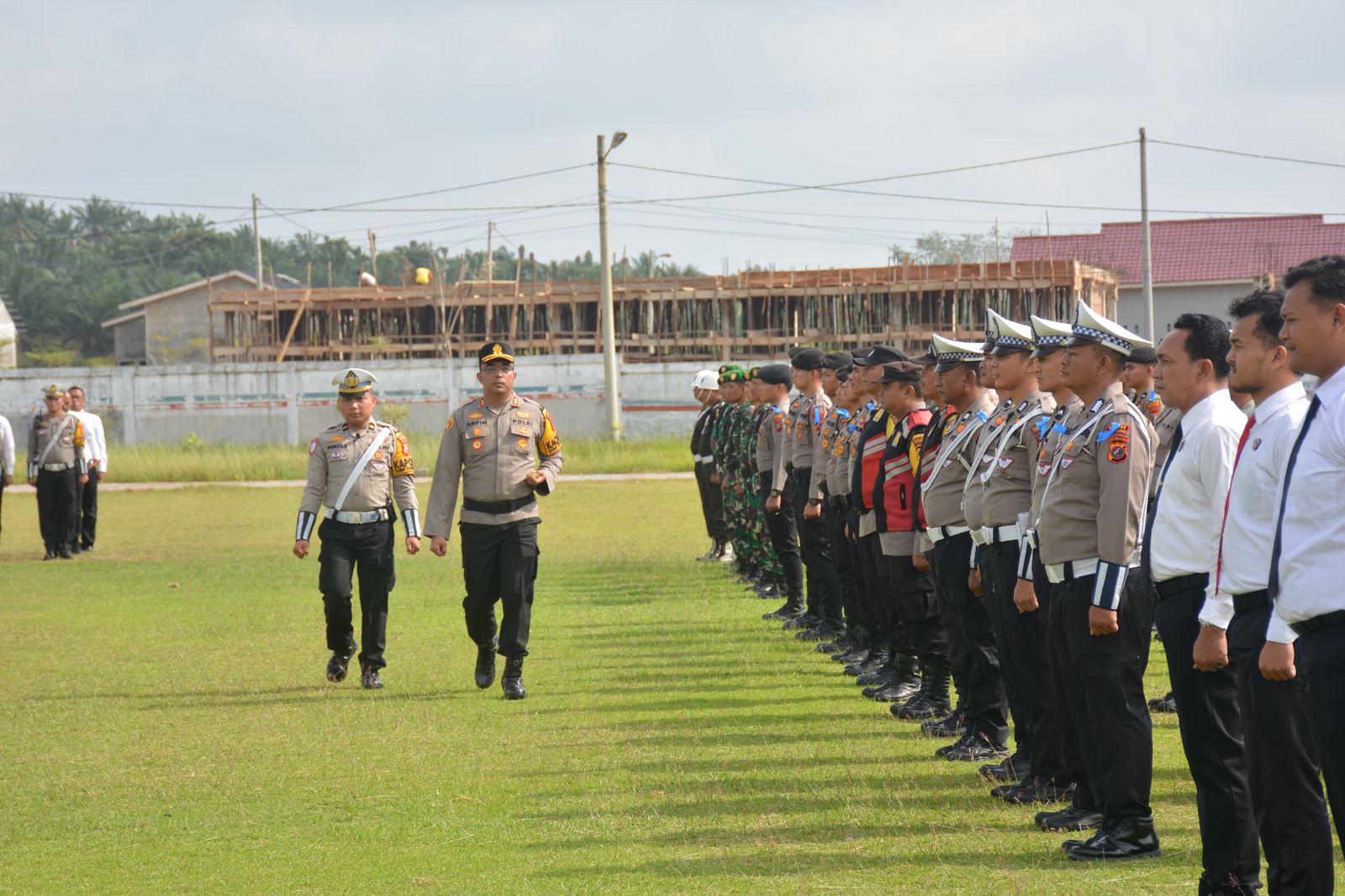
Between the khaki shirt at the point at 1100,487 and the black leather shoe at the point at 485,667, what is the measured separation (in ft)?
16.5

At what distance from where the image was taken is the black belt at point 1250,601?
458 cm

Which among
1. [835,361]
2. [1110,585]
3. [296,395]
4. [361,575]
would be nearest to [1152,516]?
[1110,585]

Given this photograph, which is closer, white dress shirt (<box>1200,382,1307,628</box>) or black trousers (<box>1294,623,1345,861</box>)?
black trousers (<box>1294,623,1345,861</box>)

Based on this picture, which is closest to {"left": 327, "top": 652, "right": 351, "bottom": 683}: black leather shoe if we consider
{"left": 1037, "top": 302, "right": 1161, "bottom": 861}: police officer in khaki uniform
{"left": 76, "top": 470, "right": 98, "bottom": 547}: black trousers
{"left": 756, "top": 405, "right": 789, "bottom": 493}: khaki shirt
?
{"left": 756, "top": 405, "right": 789, "bottom": 493}: khaki shirt

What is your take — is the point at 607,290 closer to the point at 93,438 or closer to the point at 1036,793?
the point at 93,438

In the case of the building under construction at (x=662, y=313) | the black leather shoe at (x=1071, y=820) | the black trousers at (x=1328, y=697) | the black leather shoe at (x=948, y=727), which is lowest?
the black leather shoe at (x=948, y=727)

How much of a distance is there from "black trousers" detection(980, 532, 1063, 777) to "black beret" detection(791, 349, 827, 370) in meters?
5.81

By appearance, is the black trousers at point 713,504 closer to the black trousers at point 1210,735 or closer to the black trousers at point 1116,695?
the black trousers at point 1116,695

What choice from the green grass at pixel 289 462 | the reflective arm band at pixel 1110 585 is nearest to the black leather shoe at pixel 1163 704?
the reflective arm band at pixel 1110 585

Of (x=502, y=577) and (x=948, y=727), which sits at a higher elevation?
(x=502, y=577)

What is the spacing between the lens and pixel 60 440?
19.3 meters

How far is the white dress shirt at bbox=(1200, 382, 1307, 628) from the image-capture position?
4469mm

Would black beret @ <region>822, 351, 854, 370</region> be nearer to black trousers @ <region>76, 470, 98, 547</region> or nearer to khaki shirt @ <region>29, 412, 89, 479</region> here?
khaki shirt @ <region>29, 412, 89, 479</region>

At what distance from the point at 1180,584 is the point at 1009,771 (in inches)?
84.8
